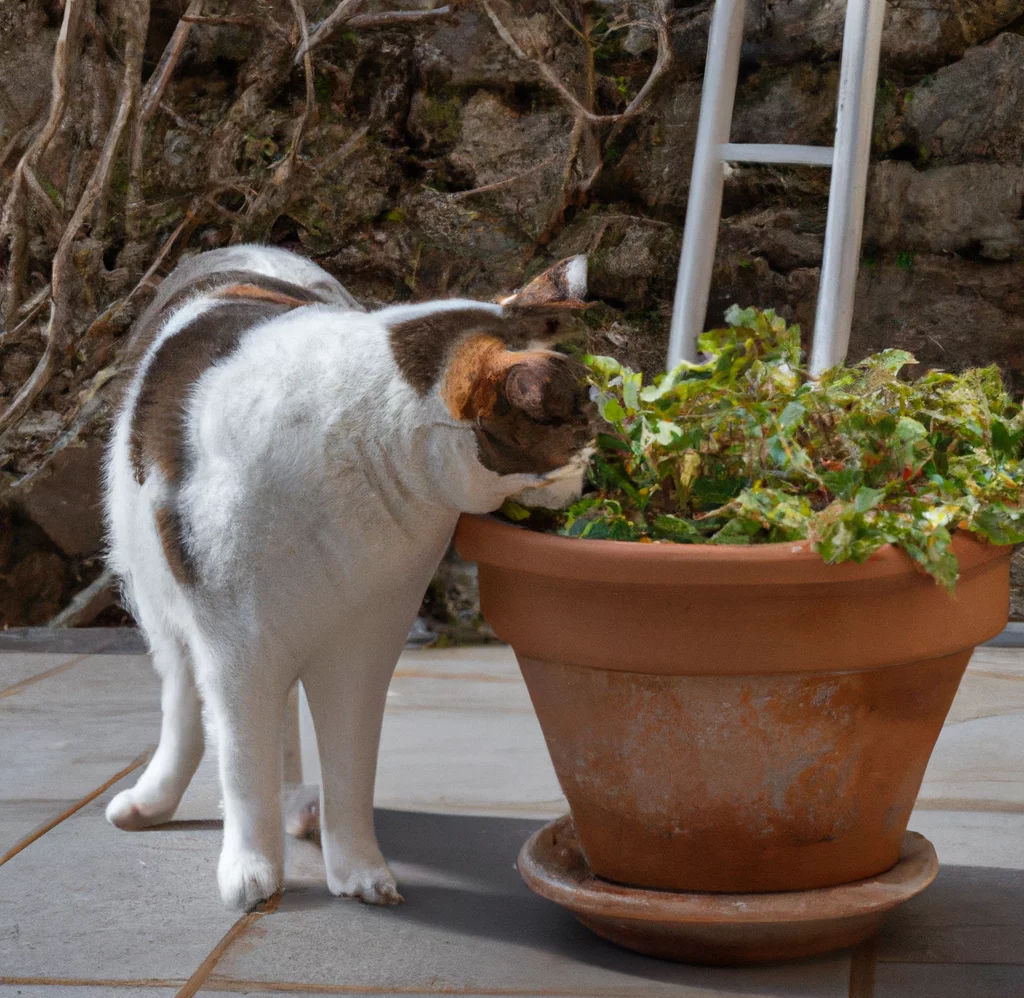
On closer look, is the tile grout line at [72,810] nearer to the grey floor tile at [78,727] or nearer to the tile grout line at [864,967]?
the grey floor tile at [78,727]

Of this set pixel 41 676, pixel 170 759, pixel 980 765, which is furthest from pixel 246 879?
pixel 41 676

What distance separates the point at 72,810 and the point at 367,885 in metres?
0.58

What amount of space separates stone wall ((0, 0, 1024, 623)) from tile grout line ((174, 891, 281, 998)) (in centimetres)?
168

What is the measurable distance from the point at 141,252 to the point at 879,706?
244cm

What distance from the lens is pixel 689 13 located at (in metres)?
3.04

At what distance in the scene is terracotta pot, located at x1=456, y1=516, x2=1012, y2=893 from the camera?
3.60 feet

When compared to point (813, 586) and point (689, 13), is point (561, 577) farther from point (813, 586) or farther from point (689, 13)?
point (689, 13)

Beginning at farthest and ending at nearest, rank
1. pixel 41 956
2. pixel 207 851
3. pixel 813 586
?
pixel 207 851
pixel 41 956
pixel 813 586

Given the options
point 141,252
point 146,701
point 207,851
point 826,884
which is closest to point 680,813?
point 826,884

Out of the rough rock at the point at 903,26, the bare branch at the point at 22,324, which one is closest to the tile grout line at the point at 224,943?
the bare branch at the point at 22,324

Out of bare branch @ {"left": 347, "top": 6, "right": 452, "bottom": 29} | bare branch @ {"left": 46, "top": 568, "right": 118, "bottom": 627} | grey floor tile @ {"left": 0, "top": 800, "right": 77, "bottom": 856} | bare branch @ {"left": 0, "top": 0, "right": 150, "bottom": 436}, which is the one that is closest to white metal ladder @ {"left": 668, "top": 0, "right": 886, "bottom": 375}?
bare branch @ {"left": 347, "top": 6, "right": 452, "bottom": 29}

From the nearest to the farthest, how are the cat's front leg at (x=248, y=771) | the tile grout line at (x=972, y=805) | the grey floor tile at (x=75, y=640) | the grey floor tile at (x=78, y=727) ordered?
the cat's front leg at (x=248, y=771) < the tile grout line at (x=972, y=805) < the grey floor tile at (x=78, y=727) < the grey floor tile at (x=75, y=640)

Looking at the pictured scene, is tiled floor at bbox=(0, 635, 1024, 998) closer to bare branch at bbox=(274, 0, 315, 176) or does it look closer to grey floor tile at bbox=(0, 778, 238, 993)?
grey floor tile at bbox=(0, 778, 238, 993)

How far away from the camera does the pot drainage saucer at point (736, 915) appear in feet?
3.67
